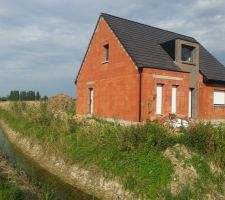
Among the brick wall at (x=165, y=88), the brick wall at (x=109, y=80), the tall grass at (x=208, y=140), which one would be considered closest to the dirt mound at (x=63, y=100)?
the brick wall at (x=109, y=80)

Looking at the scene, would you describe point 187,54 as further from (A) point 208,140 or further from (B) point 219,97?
(A) point 208,140

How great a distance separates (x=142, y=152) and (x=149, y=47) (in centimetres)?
1147

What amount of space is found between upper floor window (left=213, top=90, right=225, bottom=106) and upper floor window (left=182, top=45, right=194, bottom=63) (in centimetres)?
338

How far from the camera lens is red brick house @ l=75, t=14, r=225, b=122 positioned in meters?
17.8

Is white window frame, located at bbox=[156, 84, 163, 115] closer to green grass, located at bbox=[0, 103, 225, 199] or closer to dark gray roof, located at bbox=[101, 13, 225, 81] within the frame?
dark gray roof, located at bbox=[101, 13, 225, 81]

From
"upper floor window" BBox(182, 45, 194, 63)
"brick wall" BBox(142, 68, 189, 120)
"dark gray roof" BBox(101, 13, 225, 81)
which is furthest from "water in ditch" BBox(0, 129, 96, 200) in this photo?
"upper floor window" BBox(182, 45, 194, 63)

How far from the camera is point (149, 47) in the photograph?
65.0 feet

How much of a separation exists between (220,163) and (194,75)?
1236 centimetres

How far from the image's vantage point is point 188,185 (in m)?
→ 8.22

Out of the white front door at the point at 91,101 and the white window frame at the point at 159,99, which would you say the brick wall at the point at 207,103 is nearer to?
the white window frame at the point at 159,99

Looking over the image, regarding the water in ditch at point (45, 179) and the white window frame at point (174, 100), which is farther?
the white window frame at point (174, 100)

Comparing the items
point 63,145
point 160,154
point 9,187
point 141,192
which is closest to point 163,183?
point 141,192

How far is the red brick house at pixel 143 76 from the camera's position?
17781 millimetres

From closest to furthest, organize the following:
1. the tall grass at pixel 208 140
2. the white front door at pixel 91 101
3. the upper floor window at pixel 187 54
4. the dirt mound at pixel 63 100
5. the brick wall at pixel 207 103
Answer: the tall grass at pixel 208 140 < the upper floor window at pixel 187 54 < the brick wall at pixel 207 103 < the white front door at pixel 91 101 < the dirt mound at pixel 63 100
